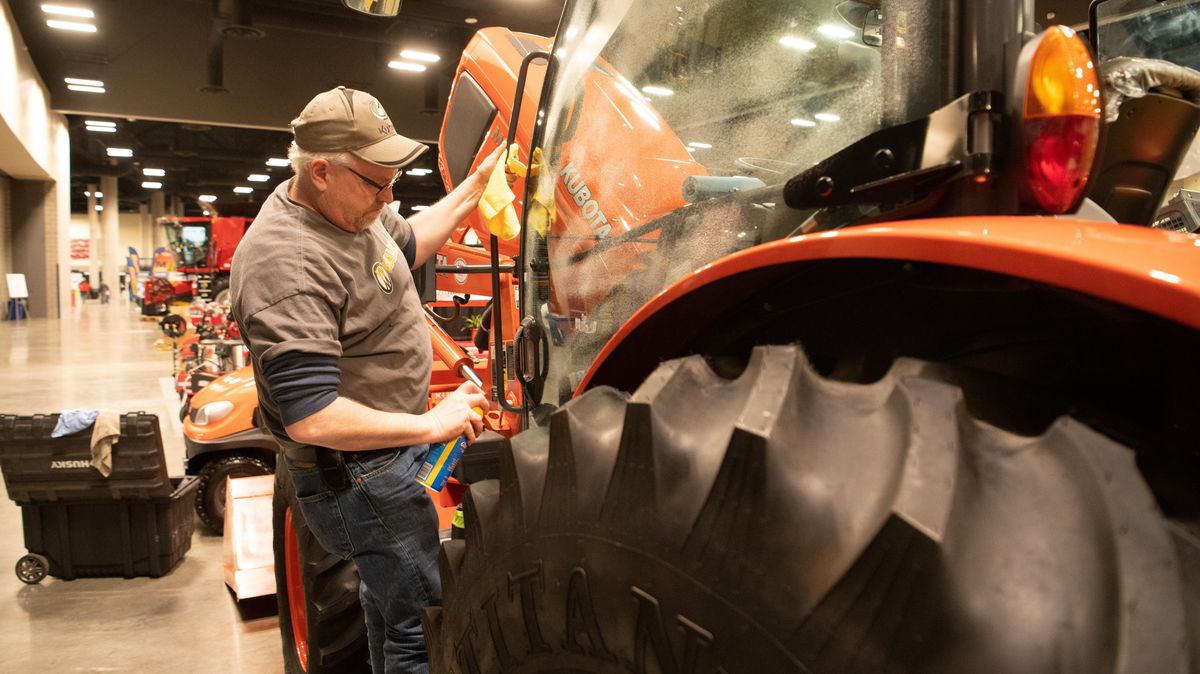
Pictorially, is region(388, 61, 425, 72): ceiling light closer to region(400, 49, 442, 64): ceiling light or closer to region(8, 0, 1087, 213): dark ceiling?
region(8, 0, 1087, 213): dark ceiling

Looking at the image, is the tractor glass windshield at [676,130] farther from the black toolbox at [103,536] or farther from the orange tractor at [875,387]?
the black toolbox at [103,536]

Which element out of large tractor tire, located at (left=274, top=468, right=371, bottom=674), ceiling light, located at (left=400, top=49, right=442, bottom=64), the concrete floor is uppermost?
ceiling light, located at (left=400, top=49, right=442, bottom=64)

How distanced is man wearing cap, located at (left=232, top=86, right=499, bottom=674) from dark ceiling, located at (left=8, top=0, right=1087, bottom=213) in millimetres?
11608

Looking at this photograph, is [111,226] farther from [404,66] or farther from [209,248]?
[404,66]

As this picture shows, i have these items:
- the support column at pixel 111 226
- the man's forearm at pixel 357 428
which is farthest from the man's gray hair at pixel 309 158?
the support column at pixel 111 226

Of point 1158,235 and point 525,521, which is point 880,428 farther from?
→ point 525,521

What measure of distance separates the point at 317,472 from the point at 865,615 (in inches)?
64.0

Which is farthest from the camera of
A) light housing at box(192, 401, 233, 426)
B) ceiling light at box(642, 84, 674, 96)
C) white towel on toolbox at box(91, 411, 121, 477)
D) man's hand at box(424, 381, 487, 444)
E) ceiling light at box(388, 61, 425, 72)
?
ceiling light at box(388, 61, 425, 72)

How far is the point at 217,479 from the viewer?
5094 mm

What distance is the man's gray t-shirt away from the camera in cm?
180

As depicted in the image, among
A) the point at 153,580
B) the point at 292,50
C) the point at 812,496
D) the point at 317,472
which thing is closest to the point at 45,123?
the point at 292,50

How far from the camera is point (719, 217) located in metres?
1.45

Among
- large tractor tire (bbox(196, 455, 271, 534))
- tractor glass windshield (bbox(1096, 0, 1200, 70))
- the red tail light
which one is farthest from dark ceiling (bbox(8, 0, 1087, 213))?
the red tail light

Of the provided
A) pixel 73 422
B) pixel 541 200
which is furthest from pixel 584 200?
pixel 73 422
